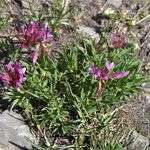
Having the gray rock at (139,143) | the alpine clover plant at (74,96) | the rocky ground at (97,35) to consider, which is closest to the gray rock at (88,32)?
the rocky ground at (97,35)

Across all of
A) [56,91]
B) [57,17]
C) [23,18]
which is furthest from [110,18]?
[56,91]

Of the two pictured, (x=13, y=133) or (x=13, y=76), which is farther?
(x=13, y=133)

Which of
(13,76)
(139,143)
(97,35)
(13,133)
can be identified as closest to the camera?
(13,76)

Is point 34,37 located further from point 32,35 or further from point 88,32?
point 88,32

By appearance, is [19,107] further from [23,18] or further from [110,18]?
[110,18]

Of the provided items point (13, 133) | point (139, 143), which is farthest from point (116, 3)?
point (13, 133)

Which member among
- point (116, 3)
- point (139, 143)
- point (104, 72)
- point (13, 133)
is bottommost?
point (139, 143)

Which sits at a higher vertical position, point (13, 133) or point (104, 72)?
point (104, 72)
